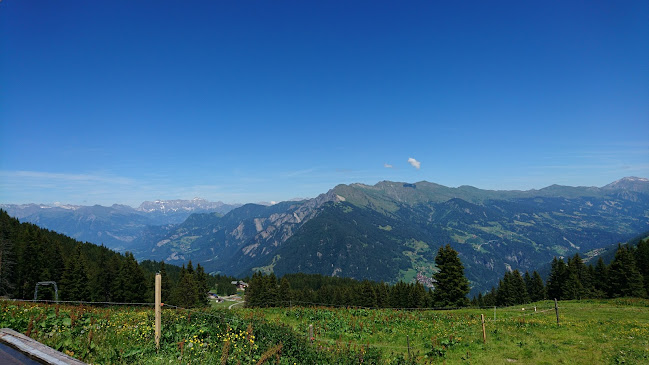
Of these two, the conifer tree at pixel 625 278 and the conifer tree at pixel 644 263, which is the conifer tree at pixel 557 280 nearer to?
the conifer tree at pixel 625 278

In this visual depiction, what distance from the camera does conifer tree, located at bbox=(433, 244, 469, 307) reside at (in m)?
56.1

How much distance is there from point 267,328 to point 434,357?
10.9 m

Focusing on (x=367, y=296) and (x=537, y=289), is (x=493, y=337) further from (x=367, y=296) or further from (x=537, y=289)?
(x=537, y=289)

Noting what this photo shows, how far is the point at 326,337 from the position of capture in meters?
22.2

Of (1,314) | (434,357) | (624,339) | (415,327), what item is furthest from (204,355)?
(624,339)

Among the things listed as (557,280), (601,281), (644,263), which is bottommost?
(557,280)

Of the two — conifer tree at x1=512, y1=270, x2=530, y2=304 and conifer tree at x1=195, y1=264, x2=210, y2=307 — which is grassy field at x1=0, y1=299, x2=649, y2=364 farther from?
conifer tree at x1=512, y1=270, x2=530, y2=304

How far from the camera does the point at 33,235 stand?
75625 millimetres

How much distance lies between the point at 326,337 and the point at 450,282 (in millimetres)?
42236

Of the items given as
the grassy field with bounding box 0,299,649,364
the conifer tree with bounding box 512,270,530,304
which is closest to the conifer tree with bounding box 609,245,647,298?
the conifer tree with bounding box 512,270,530,304

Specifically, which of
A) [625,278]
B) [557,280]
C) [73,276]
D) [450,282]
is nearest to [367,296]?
[450,282]

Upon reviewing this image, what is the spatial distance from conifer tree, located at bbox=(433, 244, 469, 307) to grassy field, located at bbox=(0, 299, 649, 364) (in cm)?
2253

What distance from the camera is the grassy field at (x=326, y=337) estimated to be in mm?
10586

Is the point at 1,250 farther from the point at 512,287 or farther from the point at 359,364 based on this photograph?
the point at 512,287
